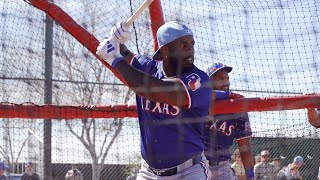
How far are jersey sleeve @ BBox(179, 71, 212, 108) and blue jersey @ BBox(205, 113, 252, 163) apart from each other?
7.41 ft

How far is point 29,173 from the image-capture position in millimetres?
8836

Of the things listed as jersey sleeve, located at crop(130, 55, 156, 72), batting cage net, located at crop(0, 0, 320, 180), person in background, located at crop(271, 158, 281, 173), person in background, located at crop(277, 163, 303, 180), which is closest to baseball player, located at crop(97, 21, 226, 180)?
jersey sleeve, located at crop(130, 55, 156, 72)

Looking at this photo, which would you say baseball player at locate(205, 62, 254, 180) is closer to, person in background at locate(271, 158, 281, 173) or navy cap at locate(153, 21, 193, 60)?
navy cap at locate(153, 21, 193, 60)

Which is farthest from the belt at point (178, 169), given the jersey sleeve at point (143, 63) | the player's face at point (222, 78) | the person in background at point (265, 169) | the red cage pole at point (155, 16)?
the person in background at point (265, 169)

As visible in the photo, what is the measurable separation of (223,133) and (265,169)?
230 centimetres

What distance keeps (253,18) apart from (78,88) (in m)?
2.18

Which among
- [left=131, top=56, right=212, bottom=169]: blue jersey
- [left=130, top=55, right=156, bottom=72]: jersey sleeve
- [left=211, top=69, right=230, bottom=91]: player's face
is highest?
[left=211, top=69, right=230, bottom=91]: player's face

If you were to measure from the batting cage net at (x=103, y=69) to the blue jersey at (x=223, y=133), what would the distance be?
7cm

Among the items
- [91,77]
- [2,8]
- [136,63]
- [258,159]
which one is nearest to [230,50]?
[136,63]

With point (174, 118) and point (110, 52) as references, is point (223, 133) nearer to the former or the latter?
point (174, 118)

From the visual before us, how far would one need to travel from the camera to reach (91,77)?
7902mm

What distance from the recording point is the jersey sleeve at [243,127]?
25.4ft

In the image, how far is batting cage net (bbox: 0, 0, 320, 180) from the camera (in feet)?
22.5

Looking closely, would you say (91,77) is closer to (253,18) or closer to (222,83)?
(222,83)
